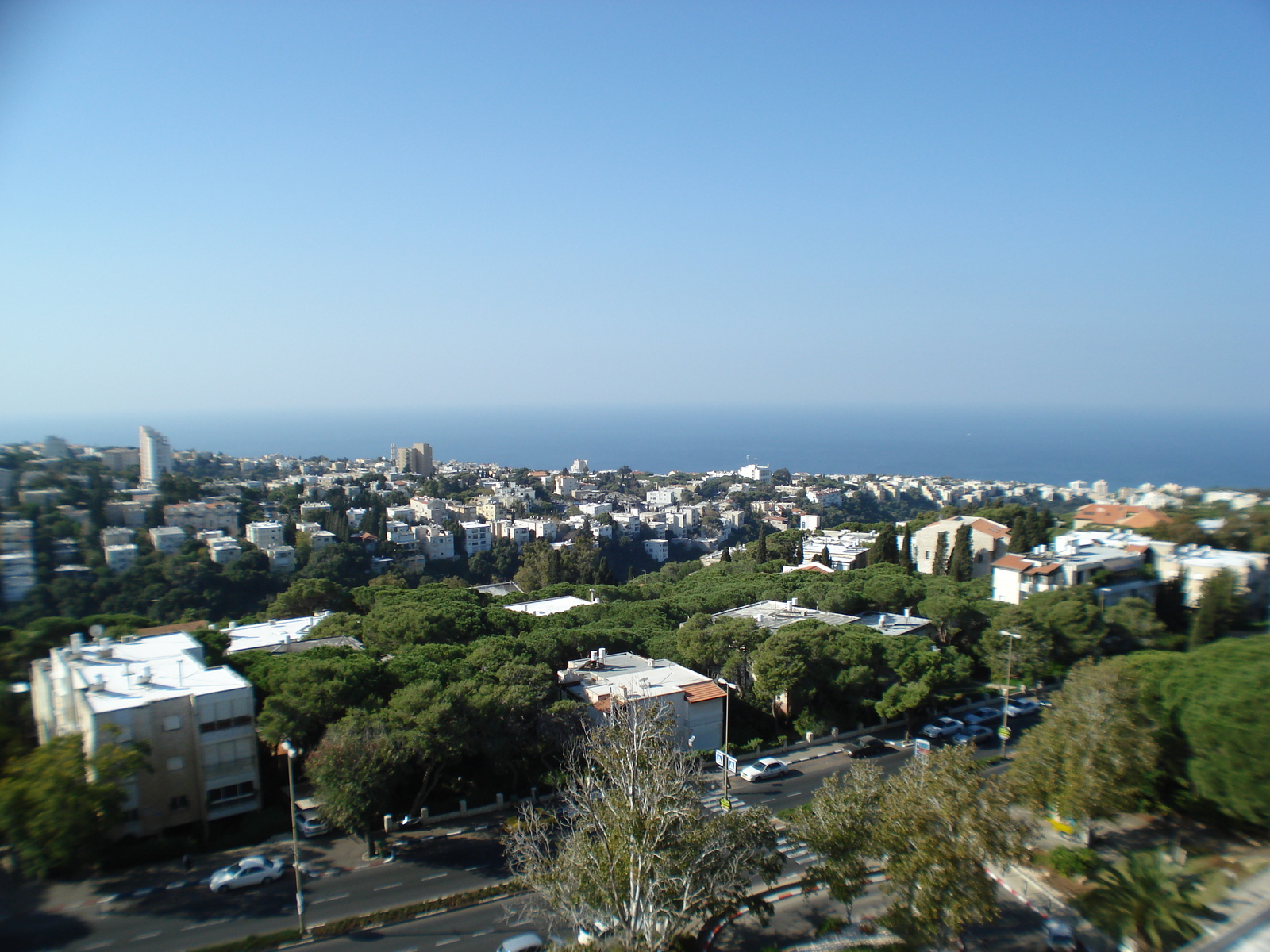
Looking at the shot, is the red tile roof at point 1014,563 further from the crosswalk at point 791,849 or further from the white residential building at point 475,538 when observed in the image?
the white residential building at point 475,538

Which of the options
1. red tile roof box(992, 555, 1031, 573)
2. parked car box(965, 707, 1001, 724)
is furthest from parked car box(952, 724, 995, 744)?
red tile roof box(992, 555, 1031, 573)

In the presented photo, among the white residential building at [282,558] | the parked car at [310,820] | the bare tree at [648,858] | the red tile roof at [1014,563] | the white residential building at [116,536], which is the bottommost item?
the white residential building at [282,558]

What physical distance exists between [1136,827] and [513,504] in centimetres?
7014

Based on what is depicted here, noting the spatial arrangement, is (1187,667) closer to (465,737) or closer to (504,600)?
(465,737)

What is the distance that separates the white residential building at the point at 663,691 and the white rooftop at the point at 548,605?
10.2 metres

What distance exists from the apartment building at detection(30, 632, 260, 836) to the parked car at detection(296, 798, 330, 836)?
990 mm

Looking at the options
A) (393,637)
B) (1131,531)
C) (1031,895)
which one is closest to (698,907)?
(1031,895)

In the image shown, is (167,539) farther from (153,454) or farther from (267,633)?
(153,454)

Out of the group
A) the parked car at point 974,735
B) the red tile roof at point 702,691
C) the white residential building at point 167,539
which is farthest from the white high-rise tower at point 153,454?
the parked car at point 974,735

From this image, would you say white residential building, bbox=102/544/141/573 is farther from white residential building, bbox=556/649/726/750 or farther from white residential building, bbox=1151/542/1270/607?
white residential building, bbox=1151/542/1270/607

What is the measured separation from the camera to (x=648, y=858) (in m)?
9.07

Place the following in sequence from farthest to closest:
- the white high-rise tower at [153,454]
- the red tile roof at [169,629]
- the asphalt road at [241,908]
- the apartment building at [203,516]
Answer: the white high-rise tower at [153,454]
the apartment building at [203,516]
the red tile roof at [169,629]
the asphalt road at [241,908]

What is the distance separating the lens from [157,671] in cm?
1510

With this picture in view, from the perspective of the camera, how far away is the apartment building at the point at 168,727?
13391 mm
